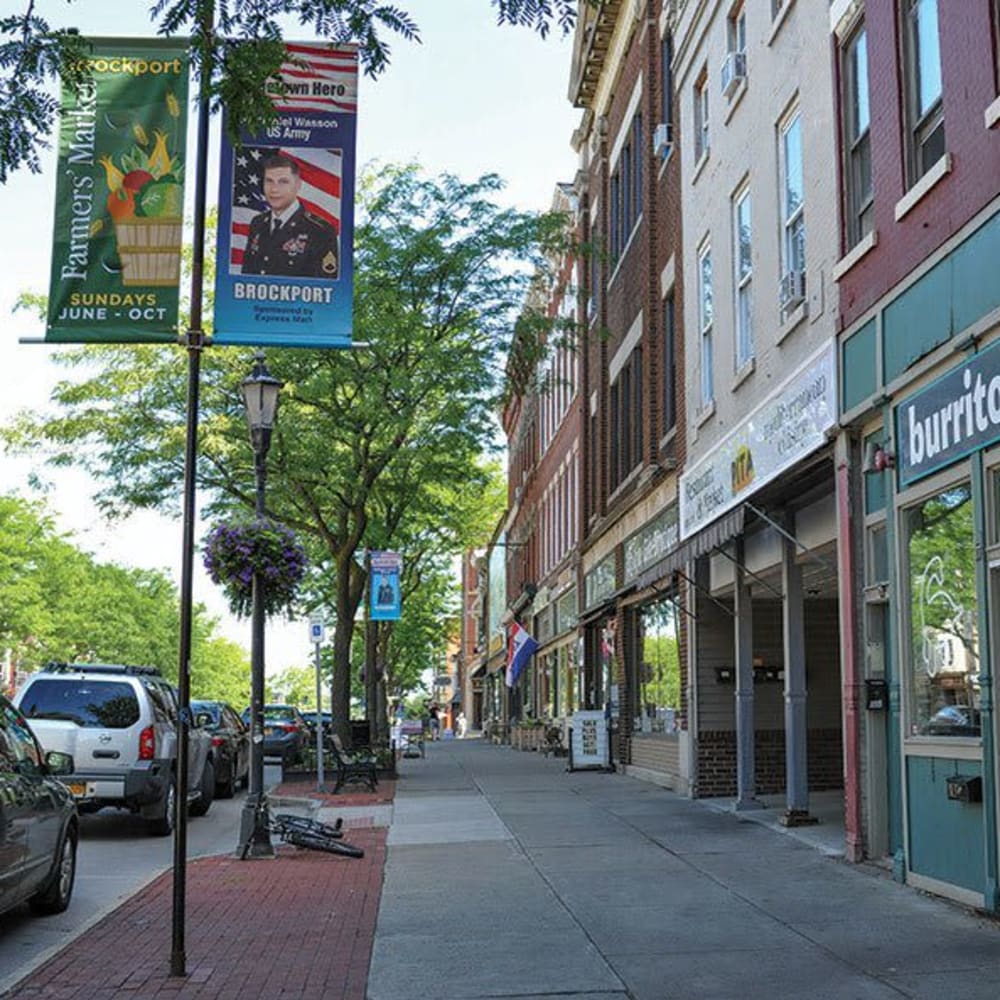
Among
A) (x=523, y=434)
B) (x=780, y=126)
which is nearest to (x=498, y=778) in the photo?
(x=780, y=126)

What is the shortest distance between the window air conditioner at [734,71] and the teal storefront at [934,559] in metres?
5.46

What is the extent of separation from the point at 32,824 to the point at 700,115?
514 inches

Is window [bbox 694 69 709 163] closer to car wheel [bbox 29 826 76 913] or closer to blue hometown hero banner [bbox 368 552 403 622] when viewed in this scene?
blue hometown hero banner [bbox 368 552 403 622]

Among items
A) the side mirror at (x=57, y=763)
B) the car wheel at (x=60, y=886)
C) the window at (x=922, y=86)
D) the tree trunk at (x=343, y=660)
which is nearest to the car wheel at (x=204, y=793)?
the tree trunk at (x=343, y=660)

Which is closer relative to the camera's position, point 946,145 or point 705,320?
point 946,145

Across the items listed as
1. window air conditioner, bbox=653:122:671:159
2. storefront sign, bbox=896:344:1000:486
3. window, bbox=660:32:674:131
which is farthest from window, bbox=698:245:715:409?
storefront sign, bbox=896:344:1000:486

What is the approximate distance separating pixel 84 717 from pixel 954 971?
1030 cm

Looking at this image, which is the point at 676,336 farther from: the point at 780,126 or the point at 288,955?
the point at 288,955

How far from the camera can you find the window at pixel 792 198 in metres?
13.0

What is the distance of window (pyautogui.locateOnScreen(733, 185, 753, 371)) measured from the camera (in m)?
15.0

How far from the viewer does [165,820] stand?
15.1 m

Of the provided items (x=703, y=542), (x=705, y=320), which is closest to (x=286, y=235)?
(x=703, y=542)

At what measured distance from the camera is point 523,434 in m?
47.3

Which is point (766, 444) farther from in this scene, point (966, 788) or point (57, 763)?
point (57, 763)
